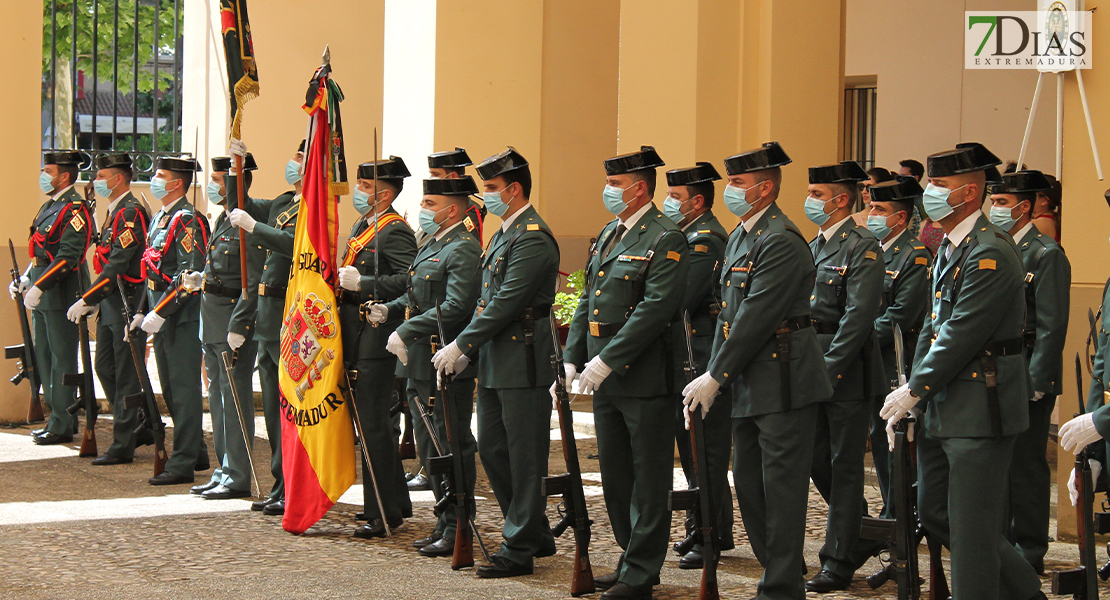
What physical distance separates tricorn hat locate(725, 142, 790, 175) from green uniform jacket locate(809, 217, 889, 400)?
83cm

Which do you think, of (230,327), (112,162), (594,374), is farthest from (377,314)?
(112,162)

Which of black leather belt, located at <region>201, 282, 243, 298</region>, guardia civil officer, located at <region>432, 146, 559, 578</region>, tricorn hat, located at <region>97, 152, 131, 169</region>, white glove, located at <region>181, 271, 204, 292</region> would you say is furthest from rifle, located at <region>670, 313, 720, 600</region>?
tricorn hat, located at <region>97, 152, 131, 169</region>

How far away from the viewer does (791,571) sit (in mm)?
4973

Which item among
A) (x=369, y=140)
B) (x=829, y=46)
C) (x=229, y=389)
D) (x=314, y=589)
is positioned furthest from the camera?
(x=369, y=140)

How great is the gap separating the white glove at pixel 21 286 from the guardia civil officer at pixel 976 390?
7834mm

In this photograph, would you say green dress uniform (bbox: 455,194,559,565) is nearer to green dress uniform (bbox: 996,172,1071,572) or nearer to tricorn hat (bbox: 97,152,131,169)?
green dress uniform (bbox: 996,172,1071,572)

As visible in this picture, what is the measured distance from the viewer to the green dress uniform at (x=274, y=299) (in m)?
7.23

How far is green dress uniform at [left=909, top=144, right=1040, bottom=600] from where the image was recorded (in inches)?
179

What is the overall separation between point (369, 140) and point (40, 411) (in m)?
5.92

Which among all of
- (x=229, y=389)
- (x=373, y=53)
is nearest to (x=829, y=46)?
(x=229, y=389)

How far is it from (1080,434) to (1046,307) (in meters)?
1.55

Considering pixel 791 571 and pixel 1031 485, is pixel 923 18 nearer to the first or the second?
pixel 1031 485

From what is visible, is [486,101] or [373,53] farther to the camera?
[373,53]

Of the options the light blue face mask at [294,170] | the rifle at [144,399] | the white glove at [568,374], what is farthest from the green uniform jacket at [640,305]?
the rifle at [144,399]
